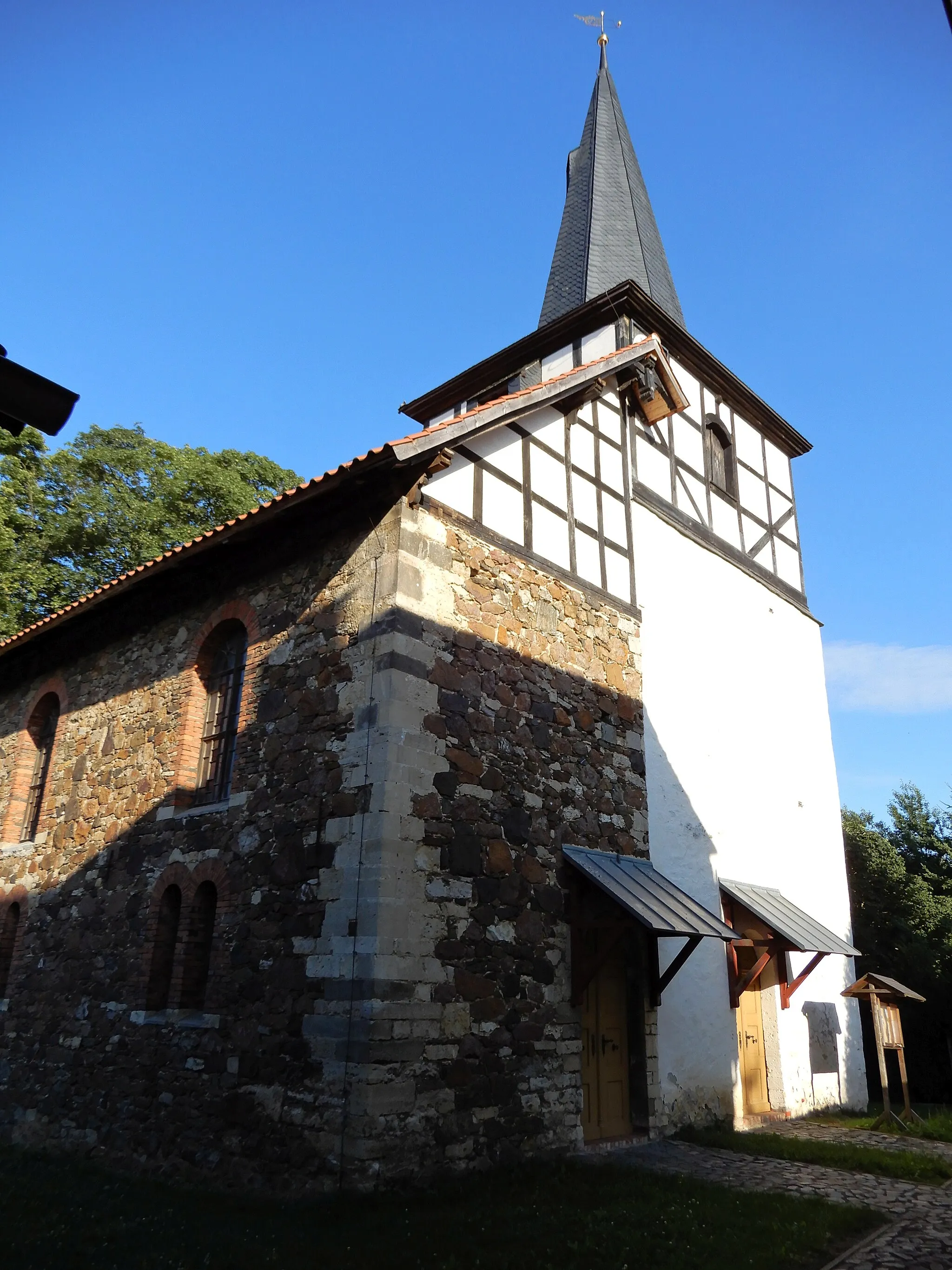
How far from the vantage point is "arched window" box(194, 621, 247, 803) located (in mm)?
9000

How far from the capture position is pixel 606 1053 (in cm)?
856

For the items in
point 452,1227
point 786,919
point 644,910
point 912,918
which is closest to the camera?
point 452,1227

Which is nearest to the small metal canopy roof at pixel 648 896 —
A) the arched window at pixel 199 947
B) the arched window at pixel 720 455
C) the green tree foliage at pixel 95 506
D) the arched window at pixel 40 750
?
the arched window at pixel 199 947

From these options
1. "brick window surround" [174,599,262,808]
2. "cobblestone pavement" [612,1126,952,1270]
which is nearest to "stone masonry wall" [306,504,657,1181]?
"cobblestone pavement" [612,1126,952,1270]

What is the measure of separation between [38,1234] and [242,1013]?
1.97 meters

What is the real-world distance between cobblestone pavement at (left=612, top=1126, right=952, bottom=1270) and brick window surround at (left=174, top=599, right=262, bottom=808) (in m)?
5.18

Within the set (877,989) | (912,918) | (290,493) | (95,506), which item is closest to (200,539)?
(290,493)

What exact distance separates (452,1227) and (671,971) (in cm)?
377

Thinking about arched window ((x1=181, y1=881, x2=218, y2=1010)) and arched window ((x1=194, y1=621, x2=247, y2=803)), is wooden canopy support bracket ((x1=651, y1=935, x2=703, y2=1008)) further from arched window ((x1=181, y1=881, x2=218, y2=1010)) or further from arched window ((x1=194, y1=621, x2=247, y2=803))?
arched window ((x1=194, y1=621, x2=247, y2=803))

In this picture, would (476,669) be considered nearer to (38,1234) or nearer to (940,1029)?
(38,1234)

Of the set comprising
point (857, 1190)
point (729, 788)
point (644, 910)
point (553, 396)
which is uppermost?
point (553, 396)

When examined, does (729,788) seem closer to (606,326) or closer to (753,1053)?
(753,1053)

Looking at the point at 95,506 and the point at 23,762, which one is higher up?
the point at 95,506

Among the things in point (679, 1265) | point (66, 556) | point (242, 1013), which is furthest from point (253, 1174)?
point (66, 556)
